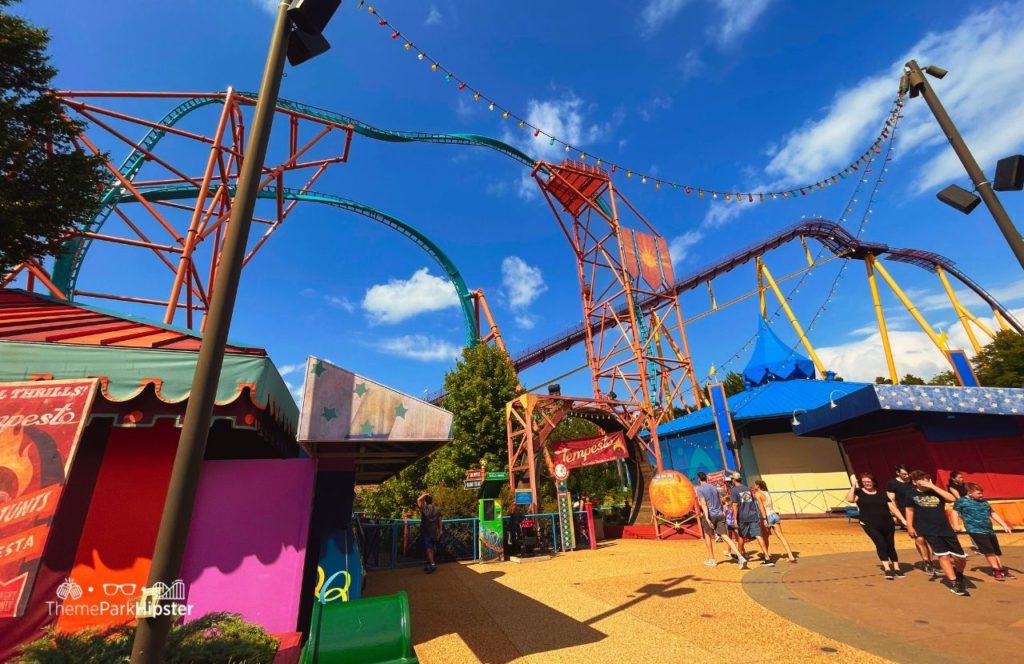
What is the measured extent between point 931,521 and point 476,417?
1690 centimetres

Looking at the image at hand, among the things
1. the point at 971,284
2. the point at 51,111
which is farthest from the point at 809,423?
the point at 971,284

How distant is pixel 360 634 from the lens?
3018 millimetres

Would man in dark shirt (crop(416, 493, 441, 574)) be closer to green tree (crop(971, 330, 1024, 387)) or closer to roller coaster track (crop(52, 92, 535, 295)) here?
roller coaster track (crop(52, 92, 535, 295))

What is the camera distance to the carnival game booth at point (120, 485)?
328 centimetres

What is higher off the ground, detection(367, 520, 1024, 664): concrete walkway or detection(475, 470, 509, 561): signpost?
detection(475, 470, 509, 561): signpost

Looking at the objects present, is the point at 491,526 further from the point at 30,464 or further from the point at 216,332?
the point at 216,332

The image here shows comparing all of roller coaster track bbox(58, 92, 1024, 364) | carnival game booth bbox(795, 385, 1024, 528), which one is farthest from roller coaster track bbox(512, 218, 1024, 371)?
carnival game booth bbox(795, 385, 1024, 528)

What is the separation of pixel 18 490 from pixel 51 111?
20.2 feet

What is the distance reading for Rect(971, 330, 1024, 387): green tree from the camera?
3061 centimetres

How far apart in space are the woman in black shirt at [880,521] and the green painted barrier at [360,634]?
288 inches

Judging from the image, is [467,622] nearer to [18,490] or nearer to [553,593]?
[553,593]

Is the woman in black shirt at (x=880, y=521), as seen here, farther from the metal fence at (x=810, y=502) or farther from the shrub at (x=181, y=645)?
the metal fence at (x=810, y=502)

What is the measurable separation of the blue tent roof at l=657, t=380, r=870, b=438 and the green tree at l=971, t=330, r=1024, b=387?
23.1m

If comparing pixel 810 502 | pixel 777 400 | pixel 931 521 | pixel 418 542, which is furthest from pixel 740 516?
pixel 777 400
